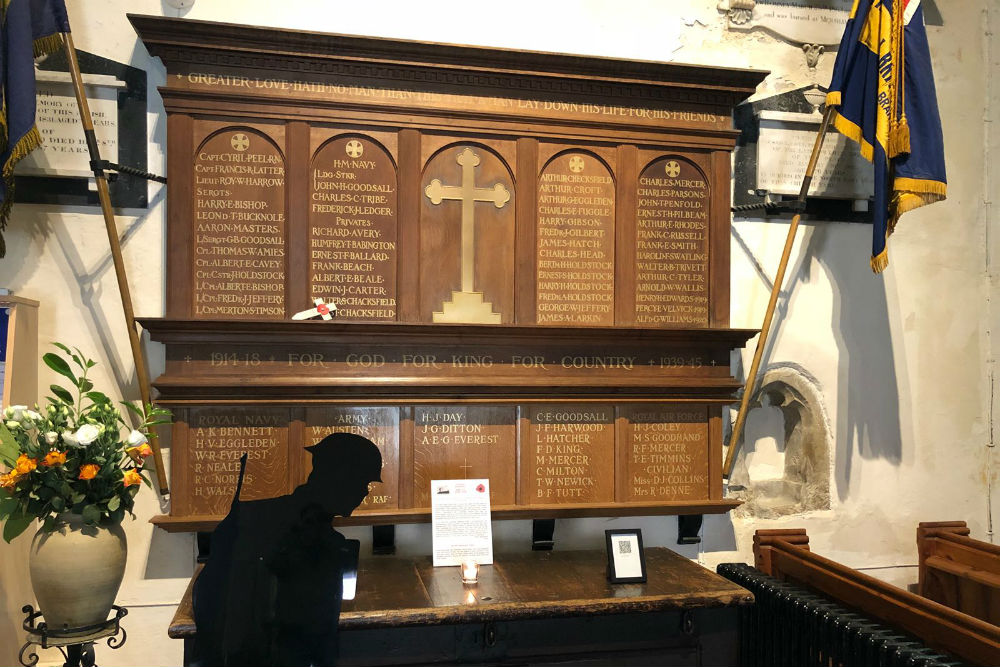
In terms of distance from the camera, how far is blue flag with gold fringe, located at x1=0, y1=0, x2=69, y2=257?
2576mm

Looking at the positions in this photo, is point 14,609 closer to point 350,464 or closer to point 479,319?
point 350,464

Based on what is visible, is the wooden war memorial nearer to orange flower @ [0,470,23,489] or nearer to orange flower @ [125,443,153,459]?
orange flower @ [125,443,153,459]

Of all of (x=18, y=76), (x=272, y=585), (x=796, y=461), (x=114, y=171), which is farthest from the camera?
(x=796, y=461)

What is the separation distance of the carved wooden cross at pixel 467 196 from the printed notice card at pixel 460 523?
2.67 feet

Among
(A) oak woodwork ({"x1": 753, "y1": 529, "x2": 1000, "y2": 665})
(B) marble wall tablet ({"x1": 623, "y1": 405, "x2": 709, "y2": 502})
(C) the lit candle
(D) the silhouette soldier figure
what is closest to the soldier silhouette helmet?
(D) the silhouette soldier figure

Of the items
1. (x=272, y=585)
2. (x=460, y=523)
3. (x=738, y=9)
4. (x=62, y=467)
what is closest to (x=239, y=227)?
(x=62, y=467)

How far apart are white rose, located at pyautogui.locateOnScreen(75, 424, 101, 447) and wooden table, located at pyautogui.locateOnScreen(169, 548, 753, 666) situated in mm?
628

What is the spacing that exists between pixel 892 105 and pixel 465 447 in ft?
7.55

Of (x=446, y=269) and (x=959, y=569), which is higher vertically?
(x=446, y=269)

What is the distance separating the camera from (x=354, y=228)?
2.96m

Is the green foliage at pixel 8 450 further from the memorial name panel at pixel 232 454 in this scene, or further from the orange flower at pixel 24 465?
the memorial name panel at pixel 232 454

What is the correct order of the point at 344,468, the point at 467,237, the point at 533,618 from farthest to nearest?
the point at 467,237 < the point at 533,618 < the point at 344,468

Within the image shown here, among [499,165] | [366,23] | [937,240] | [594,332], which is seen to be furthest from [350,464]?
[937,240]

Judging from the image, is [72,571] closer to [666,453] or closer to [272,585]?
[272,585]
